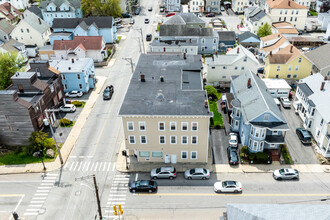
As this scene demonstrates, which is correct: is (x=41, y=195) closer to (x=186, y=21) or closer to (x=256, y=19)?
(x=186, y=21)

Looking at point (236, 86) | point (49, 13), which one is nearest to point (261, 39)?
point (236, 86)

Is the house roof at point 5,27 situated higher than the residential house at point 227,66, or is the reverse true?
the house roof at point 5,27

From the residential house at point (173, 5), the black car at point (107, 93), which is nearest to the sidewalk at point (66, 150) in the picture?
the black car at point (107, 93)

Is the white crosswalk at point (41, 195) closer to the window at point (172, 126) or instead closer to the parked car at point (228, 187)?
the window at point (172, 126)

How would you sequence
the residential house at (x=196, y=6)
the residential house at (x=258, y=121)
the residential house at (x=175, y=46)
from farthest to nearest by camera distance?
the residential house at (x=196, y=6)
the residential house at (x=175, y=46)
the residential house at (x=258, y=121)

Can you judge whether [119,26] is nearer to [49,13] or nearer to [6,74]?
[49,13]

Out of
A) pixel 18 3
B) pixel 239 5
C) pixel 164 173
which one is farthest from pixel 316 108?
pixel 18 3

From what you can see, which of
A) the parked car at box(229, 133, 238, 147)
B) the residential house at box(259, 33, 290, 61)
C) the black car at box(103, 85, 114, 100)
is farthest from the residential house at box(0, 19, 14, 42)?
the parked car at box(229, 133, 238, 147)

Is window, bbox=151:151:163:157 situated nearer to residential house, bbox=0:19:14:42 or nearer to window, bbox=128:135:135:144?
window, bbox=128:135:135:144
